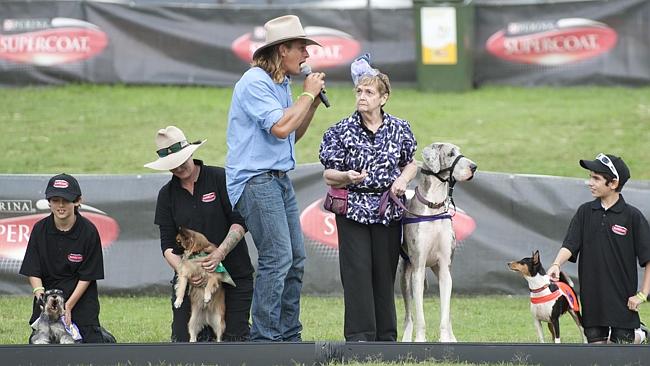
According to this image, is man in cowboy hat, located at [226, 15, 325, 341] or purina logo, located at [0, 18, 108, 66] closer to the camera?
man in cowboy hat, located at [226, 15, 325, 341]

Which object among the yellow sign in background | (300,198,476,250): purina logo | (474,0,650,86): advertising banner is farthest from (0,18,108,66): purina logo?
(300,198,476,250): purina logo

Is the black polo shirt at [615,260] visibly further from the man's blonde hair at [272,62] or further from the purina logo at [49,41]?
the purina logo at [49,41]

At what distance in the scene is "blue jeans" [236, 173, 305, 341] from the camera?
764cm

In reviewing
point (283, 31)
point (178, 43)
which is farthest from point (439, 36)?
point (283, 31)

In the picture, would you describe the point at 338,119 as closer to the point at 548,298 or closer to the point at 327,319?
the point at 327,319

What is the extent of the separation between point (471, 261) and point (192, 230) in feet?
12.0

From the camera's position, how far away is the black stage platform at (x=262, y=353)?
23.9ft

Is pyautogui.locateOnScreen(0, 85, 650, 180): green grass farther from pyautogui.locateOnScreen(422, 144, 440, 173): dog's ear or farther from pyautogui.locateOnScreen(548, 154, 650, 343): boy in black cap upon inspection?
pyautogui.locateOnScreen(422, 144, 440, 173): dog's ear

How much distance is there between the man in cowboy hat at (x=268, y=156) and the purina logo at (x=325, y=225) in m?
3.39

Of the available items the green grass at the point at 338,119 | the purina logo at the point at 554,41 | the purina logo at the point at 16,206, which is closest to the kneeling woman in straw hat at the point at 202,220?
the purina logo at the point at 16,206

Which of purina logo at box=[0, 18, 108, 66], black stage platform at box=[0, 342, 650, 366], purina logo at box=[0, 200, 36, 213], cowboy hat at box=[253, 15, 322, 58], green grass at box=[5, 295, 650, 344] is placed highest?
purina logo at box=[0, 18, 108, 66]

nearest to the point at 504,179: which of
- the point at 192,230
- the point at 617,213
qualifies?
the point at 617,213

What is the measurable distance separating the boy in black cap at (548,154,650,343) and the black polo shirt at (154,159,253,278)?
7.50 feet

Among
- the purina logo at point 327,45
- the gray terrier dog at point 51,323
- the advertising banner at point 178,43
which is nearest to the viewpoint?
the gray terrier dog at point 51,323
